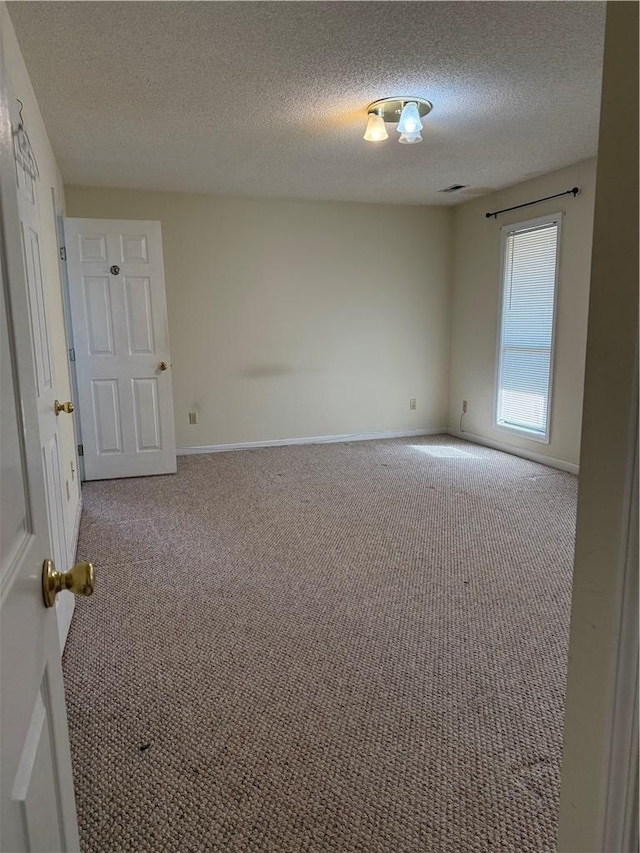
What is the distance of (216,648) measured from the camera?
220 cm

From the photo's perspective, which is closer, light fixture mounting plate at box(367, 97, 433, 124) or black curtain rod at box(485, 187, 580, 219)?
light fixture mounting plate at box(367, 97, 433, 124)

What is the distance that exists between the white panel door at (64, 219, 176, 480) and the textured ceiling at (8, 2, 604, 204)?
21.8 inches

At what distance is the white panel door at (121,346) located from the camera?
429 cm

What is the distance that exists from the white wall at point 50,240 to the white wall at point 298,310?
148cm

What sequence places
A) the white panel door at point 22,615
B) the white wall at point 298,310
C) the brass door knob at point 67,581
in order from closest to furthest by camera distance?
the white panel door at point 22,615
the brass door knob at point 67,581
the white wall at point 298,310

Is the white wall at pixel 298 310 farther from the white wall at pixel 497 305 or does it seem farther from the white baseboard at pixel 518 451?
the white baseboard at pixel 518 451

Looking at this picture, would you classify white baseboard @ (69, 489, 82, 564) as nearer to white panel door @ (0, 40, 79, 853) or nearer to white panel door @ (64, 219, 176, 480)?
white panel door @ (64, 219, 176, 480)

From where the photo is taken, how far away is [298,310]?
5.53 meters

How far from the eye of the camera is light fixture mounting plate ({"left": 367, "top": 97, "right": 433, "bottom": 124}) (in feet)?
9.52

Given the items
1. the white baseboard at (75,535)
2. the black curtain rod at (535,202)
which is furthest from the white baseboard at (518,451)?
the white baseboard at (75,535)

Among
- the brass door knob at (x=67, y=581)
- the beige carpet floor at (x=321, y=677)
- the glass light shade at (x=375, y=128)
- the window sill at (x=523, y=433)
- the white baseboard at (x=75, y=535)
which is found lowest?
the beige carpet floor at (x=321, y=677)

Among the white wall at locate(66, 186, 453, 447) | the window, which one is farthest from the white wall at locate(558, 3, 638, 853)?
the white wall at locate(66, 186, 453, 447)

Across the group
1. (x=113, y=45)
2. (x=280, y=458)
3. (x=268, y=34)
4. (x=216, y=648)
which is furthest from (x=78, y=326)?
(x=216, y=648)

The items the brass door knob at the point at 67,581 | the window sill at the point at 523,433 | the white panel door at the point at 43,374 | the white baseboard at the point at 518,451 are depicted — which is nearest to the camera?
the brass door knob at the point at 67,581
